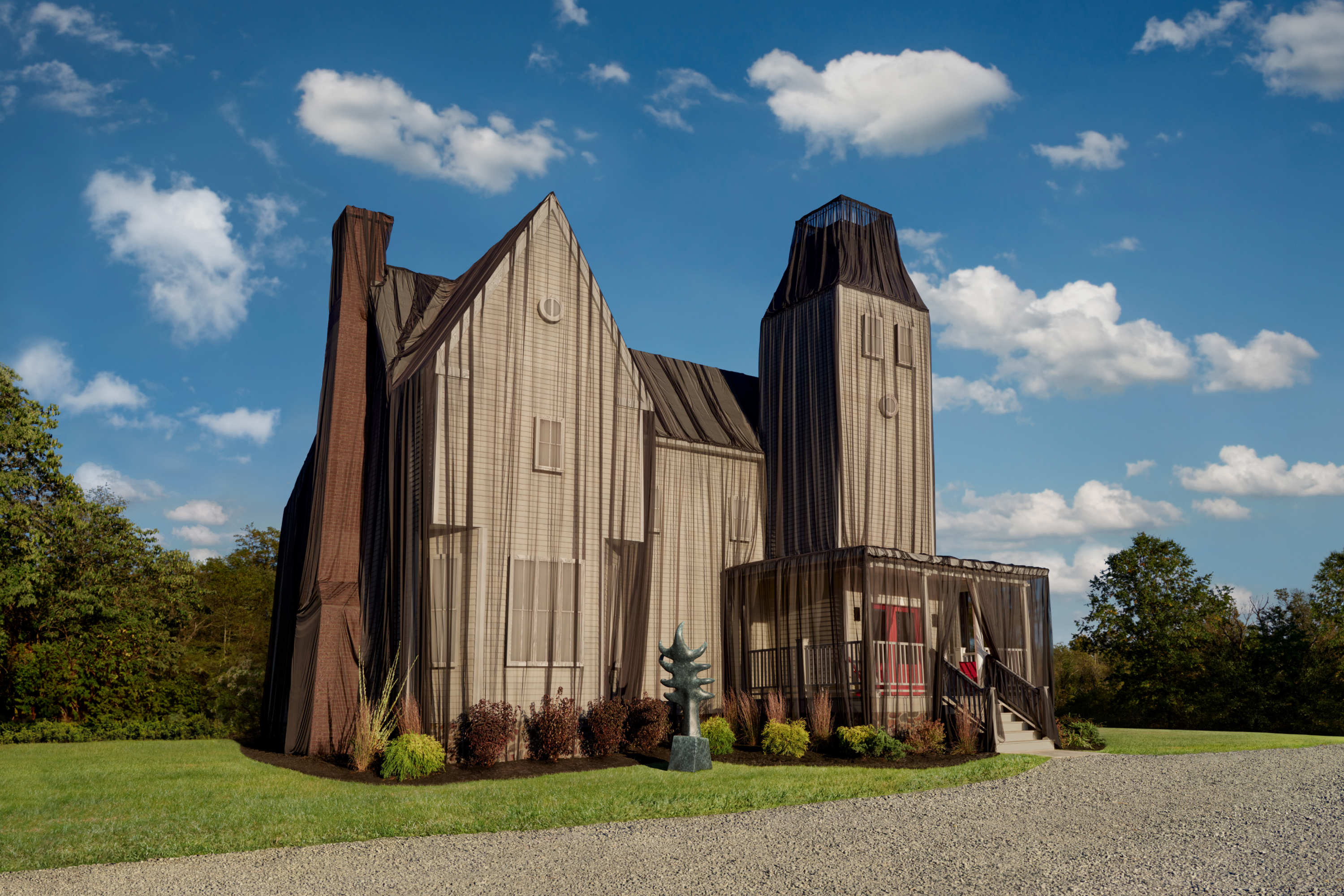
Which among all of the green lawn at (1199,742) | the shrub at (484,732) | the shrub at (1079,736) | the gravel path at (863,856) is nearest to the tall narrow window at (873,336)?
the shrub at (1079,736)

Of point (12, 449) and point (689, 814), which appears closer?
point (689, 814)

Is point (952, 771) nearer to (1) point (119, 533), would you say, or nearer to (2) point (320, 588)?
(2) point (320, 588)

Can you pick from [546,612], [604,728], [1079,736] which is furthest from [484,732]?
[1079,736]

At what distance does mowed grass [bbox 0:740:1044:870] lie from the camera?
908 centimetres

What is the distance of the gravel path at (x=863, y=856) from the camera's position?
7.18m

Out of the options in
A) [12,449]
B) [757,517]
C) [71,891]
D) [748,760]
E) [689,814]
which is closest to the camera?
[71,891]

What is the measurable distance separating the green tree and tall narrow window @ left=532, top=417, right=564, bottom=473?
25129 mm

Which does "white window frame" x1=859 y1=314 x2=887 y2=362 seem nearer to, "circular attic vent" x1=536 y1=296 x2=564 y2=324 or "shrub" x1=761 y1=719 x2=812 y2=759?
"circular attic vent" x1=536 y1=296 x2=564 y2=324

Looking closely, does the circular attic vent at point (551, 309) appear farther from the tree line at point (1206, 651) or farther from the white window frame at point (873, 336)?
the tree line at point (1206, 651)

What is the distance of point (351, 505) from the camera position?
19.0 metres

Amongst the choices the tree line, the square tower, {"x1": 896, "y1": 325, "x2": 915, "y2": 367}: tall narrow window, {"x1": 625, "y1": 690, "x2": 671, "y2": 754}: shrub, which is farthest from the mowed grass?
the tree line

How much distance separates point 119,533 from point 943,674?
24.3 metres

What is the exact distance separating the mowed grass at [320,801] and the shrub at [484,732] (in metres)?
1.65

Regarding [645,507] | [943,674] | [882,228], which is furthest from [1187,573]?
[645,507]
